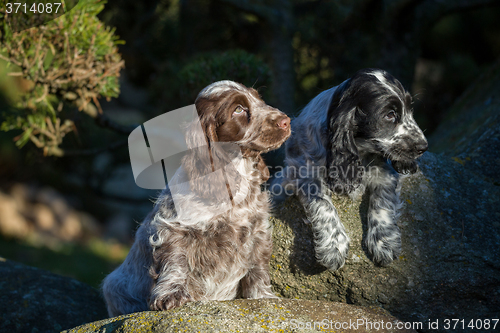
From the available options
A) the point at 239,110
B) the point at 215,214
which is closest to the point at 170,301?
the point at 215,214

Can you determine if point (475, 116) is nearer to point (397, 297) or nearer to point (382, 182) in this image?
point (382, 182)

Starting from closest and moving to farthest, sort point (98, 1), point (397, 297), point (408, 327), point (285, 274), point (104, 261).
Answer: point (408, 327) < point (397, 297) < point (285, 274) < point (98, 1) < point (104, 261)

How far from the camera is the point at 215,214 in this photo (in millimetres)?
2947

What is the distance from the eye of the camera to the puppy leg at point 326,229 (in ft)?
10.1

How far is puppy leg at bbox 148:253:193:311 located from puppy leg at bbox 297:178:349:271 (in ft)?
3.16

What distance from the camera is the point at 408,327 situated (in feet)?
9.44

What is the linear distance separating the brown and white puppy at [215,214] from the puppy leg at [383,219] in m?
0.80

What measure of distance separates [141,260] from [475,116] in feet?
13.0

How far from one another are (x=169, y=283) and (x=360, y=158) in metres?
1.61

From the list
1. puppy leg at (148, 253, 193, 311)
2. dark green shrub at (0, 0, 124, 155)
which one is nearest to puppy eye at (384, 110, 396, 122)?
puppy leg at (148, 253, 193, 311)

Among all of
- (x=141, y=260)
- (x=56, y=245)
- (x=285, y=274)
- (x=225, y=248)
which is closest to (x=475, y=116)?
(x=285, y=274)

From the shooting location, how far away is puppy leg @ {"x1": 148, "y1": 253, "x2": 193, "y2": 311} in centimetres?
273

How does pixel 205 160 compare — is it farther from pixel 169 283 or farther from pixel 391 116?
pixel 391 116

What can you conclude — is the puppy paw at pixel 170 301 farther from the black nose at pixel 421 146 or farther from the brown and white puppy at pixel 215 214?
the black nose at pixel 421 146
